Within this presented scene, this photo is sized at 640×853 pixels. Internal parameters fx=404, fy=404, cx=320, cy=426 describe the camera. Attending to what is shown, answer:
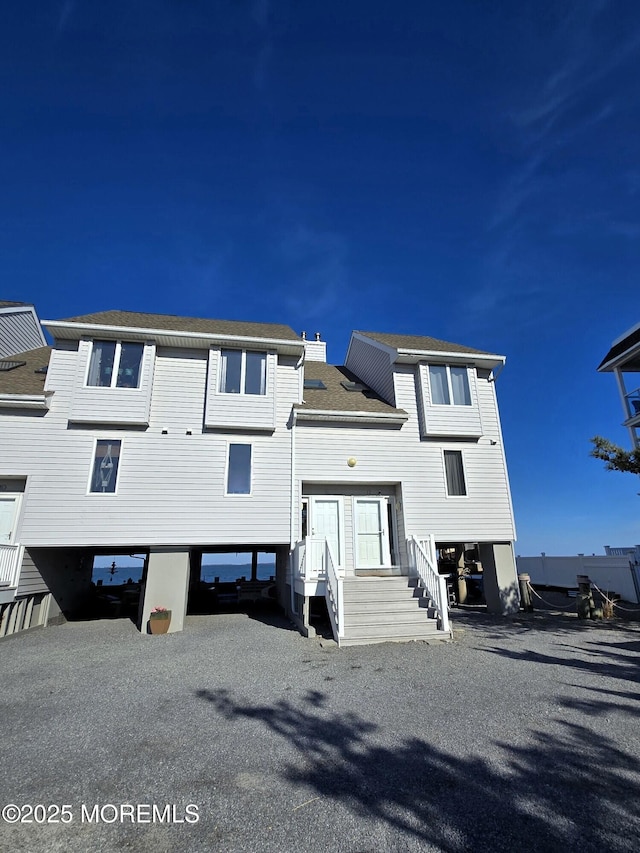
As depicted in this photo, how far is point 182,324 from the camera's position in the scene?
13.4 metres

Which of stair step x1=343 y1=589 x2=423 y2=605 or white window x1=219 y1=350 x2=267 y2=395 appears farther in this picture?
white window x1=219 y1=350 x2=267 y2=395

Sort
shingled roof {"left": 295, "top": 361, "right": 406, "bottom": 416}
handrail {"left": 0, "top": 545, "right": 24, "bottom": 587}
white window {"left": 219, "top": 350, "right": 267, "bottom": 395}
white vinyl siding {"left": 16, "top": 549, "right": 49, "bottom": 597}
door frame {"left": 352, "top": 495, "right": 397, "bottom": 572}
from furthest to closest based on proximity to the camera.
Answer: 1. shingled roof {"left": 295, "top": 361, "right": 406, "bottom": 416}
2. white window {"left": 219, "top": 350, "right": 267, "bottom": 395}
3. door frame {"left": 352, "top": 495, "right": 397, "bottom": 572}
4. white vinyl siding {"left": 16, "top": 549, "right": 49, "bottom": 597}
5. handrail {"left": 0, "top": 545, "right": 24, "bottom": 587}

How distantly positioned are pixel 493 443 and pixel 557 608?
604 centimetres

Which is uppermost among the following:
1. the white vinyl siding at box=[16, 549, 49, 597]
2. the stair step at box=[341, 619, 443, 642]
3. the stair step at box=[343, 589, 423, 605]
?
the white vinyl siding at box=[16, 549, 49, 597]

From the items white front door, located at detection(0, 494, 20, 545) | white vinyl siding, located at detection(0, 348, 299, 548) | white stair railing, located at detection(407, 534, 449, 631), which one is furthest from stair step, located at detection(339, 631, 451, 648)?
white front door, located at detection(0, 494, 20, 545)

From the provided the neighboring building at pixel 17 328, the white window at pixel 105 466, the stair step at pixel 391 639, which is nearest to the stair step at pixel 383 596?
the stair step at pixel 391 639

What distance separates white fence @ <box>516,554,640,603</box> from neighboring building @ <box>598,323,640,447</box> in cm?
Answer: 710

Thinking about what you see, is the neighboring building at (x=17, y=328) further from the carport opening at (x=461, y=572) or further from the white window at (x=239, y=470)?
the carport opening at (x=461, y=572)

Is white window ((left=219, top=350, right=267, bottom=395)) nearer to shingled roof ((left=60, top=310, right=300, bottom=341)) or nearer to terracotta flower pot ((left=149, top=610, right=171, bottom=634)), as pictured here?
shingled roof ((left=60, top=310, right=300, bottom=341))

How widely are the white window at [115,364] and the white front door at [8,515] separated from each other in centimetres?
367

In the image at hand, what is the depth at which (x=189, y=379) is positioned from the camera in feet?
40.9

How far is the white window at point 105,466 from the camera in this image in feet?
36.4

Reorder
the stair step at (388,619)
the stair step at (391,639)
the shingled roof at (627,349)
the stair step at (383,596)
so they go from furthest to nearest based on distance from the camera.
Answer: the shingled roof at (627,349) → the stair step at (383,596) → the stair step at (388,619) → the stair step at (391,639)

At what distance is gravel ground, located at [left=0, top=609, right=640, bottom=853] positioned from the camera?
2930 millimetres
